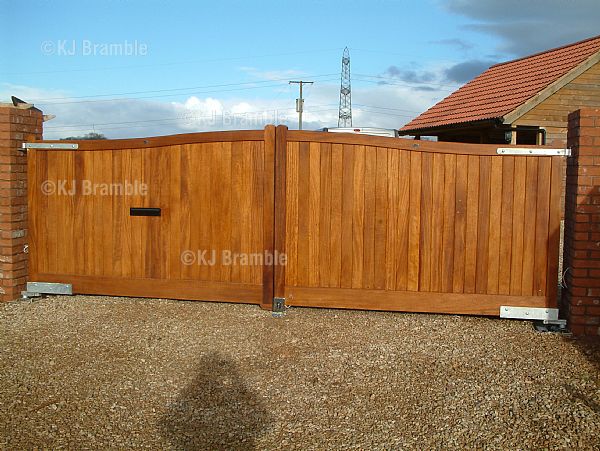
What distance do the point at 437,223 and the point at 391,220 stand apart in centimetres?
50

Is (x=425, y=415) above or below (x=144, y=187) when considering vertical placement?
below

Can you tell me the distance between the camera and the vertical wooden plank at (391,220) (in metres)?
6.74

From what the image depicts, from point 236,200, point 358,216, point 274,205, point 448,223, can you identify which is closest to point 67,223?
point 236,200

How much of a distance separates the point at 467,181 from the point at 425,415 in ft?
10.2

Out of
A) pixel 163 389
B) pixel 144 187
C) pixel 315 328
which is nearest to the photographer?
pixel 163 389

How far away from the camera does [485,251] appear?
6.66 m

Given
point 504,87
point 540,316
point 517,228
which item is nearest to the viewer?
point 540,316

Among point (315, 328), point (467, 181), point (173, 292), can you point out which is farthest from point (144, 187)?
point (467, 181)

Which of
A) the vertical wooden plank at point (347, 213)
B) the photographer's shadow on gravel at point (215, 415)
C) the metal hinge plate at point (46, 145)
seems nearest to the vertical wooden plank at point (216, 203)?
the vertical wooden plank at point (347, 213)

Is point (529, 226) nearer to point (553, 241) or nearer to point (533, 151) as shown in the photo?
point (553, 241)

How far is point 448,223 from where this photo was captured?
22.0 feet

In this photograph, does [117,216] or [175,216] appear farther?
[117,216]

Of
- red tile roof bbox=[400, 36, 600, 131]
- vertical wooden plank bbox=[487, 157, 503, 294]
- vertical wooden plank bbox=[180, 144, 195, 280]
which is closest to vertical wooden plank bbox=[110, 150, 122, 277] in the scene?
vertical wooden plank bbox=[180, 144, 195, 280]

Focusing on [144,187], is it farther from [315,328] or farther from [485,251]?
[485,251]
